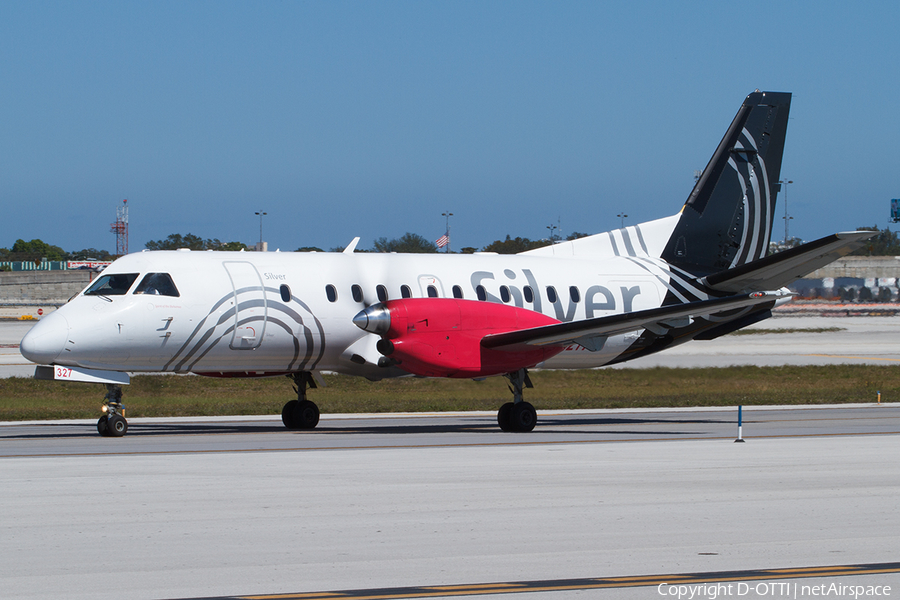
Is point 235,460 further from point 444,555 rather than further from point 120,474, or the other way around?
point 444,555

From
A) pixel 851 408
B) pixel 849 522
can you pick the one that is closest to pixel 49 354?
pixel 849 522

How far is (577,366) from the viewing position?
24.0 metres

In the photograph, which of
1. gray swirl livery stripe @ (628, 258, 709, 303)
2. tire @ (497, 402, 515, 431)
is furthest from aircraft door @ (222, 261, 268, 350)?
gray swirl livery stripe @ (628, 258, 709, 303)

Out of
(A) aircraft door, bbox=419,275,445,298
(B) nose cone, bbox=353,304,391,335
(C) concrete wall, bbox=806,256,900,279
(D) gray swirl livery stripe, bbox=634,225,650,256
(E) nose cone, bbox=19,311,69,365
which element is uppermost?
(C) concrete wall, bbox=806,256,900,279

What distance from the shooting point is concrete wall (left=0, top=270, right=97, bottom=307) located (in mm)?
95438

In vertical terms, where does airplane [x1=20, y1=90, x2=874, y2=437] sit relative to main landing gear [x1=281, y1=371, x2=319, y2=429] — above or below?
above

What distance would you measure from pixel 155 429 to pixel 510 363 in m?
7.74

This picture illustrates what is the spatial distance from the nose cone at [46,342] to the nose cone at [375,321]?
5.32 metres

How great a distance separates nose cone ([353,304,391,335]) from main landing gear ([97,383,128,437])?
461 cm

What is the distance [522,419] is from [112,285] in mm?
8446

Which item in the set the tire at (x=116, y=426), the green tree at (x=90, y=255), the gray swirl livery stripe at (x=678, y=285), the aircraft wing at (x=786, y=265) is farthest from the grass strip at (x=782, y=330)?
the green tree at (x=90, y=255)

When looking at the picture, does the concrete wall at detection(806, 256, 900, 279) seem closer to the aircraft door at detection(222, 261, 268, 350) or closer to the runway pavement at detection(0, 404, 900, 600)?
the runway pavement at detection(0, 404, 900, 600)

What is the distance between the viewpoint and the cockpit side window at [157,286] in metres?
19.4

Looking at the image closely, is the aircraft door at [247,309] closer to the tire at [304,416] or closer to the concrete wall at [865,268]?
the tire at [304,416]
